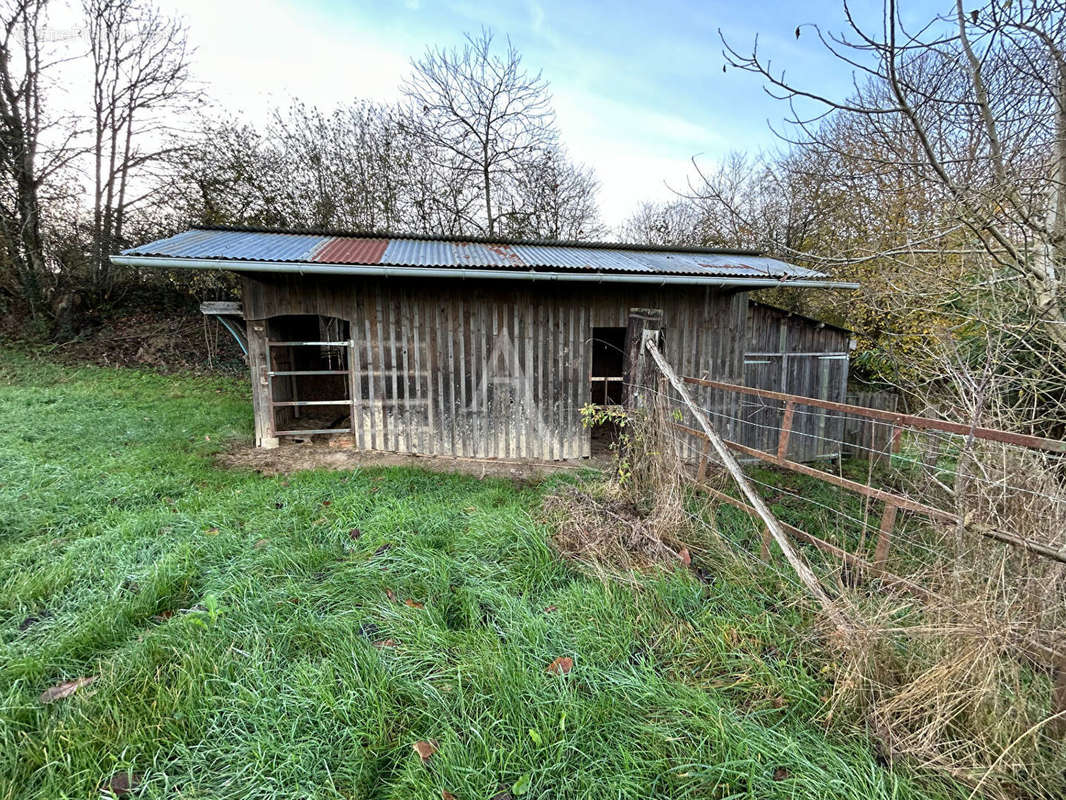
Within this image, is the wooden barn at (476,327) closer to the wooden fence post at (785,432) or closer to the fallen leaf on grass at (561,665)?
the wooden fence post at (785,432)

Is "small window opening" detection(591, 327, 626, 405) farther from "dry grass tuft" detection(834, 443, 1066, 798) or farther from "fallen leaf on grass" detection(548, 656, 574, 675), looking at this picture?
"dry grass tuft" detection(834, 443, 1066, 798)

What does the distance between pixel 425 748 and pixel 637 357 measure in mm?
2997

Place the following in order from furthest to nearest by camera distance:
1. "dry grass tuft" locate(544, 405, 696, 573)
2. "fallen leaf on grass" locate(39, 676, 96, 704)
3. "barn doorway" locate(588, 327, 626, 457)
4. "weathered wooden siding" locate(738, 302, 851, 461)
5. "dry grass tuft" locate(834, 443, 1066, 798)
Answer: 1. "barn doorway" locate(588, 327, 626, 457)
2. "weathered wooden siding" locate(738, 302, 851, 461)
3. "dry grass tuft" locate(544, 405, 696, 573)
4. "fallen leaf on grass" locate(39, 676, 96, 704)
5. "dry grass tuft" locate(834, 443, 1066, 798)

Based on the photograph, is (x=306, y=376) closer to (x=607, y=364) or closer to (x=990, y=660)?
(x=607, y=364)

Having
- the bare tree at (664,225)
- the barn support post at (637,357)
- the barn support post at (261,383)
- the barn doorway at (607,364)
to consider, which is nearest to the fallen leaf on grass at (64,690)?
the barn support post at (637,357)

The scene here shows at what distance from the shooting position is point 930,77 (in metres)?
2.09

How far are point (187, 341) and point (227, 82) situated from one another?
7232 mm

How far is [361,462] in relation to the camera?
219 inches

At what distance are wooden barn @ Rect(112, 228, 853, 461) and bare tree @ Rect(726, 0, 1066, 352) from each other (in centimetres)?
332

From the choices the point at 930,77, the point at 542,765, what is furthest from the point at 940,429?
the point at 542,765

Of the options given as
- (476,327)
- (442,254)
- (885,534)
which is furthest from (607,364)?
(885,534)

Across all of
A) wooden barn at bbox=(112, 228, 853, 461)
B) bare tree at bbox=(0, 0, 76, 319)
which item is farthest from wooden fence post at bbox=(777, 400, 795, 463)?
bare tree at bbox=(0, 0, 76, 319)

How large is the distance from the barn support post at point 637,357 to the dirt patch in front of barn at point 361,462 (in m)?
1.89

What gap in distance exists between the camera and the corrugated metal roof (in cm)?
511
